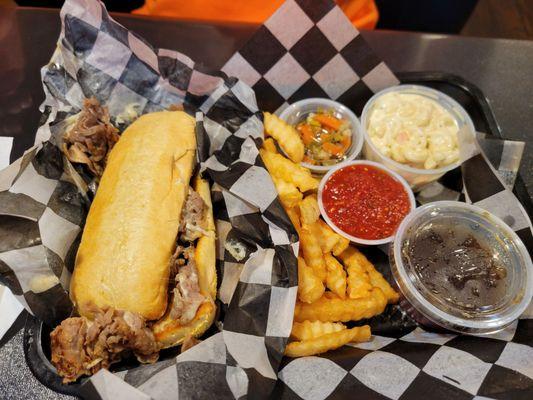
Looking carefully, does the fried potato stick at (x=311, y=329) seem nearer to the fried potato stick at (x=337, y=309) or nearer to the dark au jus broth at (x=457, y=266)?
the fried potato stick at (x=337, y=309)

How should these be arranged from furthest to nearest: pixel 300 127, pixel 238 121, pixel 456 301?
pixel 300 127 < pixel 238 121 < pixel 456 301

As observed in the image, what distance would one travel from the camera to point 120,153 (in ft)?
6.79

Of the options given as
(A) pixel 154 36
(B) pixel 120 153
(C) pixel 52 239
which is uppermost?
(A) pixel 154 36

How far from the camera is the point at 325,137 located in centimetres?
252

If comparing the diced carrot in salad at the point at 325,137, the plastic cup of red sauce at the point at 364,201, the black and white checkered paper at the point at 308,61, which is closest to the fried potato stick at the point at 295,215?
the plastic cup of red sauce at the point at 364,201

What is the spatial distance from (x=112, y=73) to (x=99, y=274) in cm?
108

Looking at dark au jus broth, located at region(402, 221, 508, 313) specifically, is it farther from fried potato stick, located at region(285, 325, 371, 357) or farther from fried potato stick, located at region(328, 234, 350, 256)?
fried potato stick, located at region(285, 325, 371, 357)

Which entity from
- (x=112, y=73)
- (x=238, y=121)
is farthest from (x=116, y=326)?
(x=112, y=73)

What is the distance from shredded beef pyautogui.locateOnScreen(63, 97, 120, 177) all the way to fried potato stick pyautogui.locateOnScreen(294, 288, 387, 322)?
117 cm

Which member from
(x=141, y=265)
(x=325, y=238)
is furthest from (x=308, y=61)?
(x=141, y=265)

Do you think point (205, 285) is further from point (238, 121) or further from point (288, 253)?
point (238, 121)

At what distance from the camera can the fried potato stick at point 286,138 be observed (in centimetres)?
221

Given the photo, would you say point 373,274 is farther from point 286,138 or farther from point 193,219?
point 193,219

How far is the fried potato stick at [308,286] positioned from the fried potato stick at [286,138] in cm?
61
